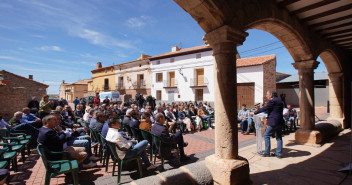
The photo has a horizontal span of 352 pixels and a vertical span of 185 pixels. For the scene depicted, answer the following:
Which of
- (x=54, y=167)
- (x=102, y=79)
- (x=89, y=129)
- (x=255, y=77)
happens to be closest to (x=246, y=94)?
(x=255, y=77)

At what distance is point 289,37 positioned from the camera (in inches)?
152

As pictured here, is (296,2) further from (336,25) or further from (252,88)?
(252,88)

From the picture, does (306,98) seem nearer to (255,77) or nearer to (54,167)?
(54,167)

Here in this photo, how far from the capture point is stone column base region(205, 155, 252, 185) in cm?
217

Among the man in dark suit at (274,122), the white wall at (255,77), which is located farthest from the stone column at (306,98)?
the white wall at (255,77)

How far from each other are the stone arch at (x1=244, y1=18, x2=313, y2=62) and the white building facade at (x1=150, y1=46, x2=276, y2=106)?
34.7ft

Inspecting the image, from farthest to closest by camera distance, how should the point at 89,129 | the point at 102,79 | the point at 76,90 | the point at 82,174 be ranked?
1. the point at 76,90
2. the point at 102,79
3. the point at 89,129
4. the point at 82,174

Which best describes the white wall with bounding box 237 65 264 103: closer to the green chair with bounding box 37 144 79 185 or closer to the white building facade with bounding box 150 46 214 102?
the white building facade with bounding box 150 46 214 102

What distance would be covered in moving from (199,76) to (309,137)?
47.2 feet

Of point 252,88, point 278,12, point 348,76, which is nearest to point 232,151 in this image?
point 278,12

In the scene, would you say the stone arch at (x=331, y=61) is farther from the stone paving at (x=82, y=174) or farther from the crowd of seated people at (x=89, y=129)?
the stone paving at (x=82, y=174)

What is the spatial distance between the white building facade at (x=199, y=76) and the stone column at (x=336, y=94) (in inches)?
315

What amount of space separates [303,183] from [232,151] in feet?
4.01

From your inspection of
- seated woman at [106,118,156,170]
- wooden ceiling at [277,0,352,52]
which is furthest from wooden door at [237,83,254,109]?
seated woman at [106,118,156,170]
